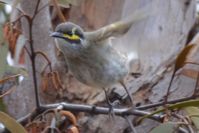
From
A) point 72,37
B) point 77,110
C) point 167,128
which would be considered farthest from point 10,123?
point 72,37

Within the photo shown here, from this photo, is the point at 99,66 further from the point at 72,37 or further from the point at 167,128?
the point at 167,128

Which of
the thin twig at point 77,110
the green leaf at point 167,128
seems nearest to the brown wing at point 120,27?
the thin twig at point 77,110

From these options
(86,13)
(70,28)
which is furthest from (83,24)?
(70,28)

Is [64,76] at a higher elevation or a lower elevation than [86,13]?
lower

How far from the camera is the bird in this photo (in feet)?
7.75

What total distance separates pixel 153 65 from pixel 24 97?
674mm

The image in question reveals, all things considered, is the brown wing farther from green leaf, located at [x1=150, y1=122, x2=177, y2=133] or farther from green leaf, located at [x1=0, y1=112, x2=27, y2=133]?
green leaf, located at [x1=0, y1=112, x2=27, y2=133]

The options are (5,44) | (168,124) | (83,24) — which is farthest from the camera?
(83,24)

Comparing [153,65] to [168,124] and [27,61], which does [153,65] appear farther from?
[168,124]

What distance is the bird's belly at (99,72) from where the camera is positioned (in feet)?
7.76

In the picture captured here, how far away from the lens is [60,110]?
187 cm

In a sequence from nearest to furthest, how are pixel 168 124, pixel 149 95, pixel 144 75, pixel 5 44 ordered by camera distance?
pixel 168 124, pixel 5 44, pixel 149 95, pixel 144 75

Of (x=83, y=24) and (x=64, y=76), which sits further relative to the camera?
(x=83, y=24)

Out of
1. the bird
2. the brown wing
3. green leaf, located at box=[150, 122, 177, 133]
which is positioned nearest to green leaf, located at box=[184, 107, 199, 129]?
green leaf, located at box=[150, 122, 177, 133]
